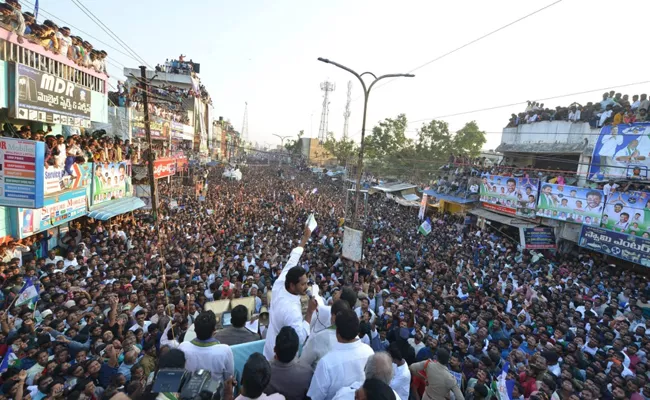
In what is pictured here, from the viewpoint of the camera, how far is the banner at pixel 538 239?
44.9ft

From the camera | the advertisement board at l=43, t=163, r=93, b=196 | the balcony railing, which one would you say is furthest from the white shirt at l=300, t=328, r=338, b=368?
the balcony railing

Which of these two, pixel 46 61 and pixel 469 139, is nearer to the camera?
pixel 46 61

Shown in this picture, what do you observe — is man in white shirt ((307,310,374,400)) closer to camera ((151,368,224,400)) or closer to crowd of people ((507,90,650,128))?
camera ((151,368,224,400))

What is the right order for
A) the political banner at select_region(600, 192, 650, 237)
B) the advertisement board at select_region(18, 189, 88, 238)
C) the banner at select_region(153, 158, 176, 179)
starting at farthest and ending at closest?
the banner at select_region(153, 158, 176, 179), the political banner at select_region(600, 192, 650, 237), the advertisement board at select_region(18, 189, 88, 238)

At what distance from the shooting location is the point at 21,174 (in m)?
7.61

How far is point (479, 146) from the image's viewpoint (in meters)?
44.5

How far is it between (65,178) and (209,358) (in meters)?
9.28

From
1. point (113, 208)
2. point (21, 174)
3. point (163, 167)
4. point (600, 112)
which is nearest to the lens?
point (21, 174)

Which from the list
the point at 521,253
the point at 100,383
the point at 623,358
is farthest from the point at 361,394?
the point at 521,253

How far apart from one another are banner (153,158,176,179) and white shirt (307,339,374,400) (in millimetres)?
15331

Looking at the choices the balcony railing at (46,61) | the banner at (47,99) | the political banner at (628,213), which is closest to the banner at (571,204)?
the political banner at (628,213)

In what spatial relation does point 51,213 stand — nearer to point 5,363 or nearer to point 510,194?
point 5,363

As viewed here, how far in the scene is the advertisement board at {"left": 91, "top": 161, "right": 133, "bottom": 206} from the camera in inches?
462

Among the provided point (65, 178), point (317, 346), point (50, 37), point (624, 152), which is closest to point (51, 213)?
point (65, 178)
